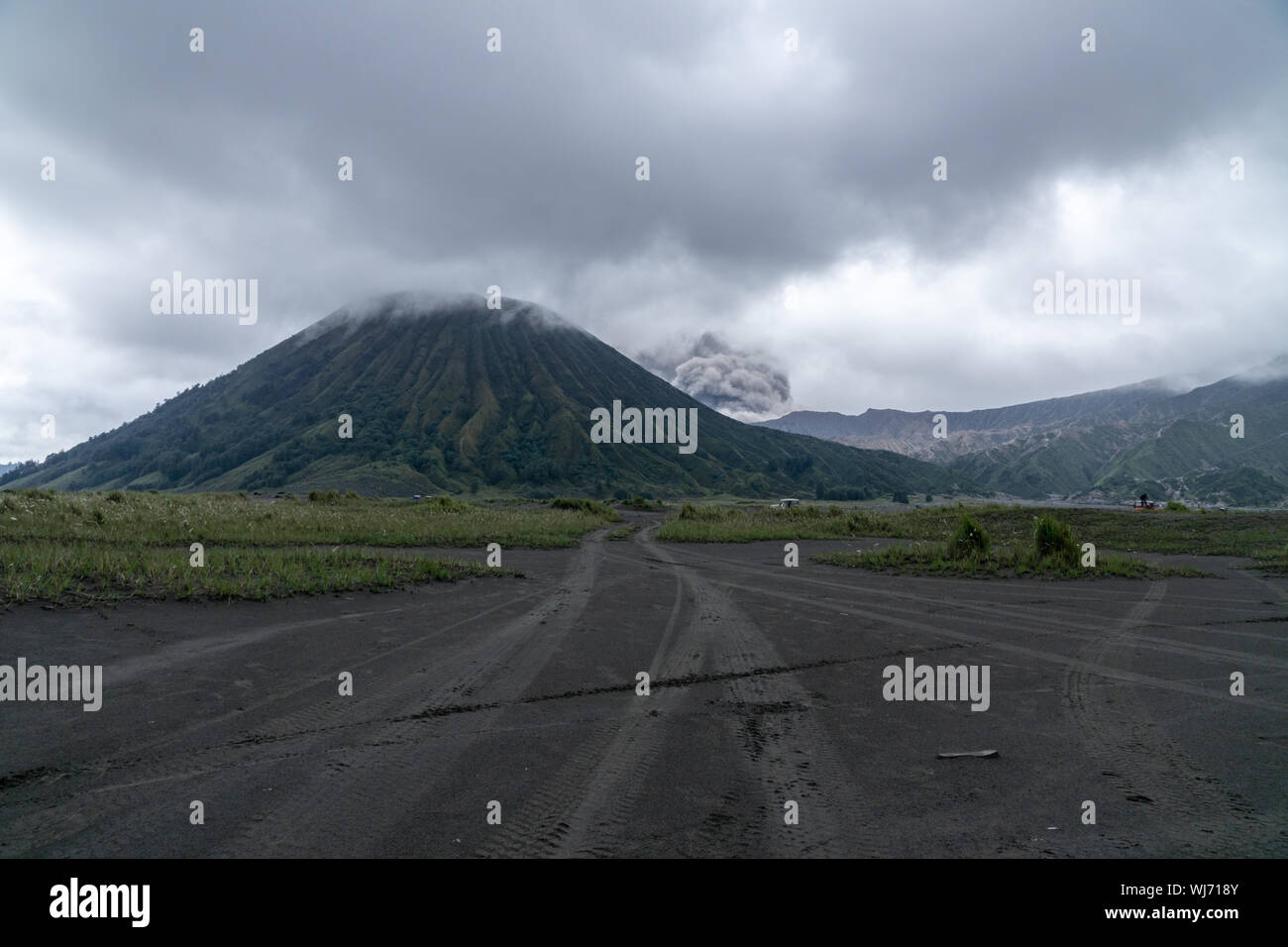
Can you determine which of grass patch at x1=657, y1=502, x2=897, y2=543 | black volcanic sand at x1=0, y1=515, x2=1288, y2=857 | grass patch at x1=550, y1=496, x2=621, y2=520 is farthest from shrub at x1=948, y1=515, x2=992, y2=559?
grass patch at x1=550, y1=496, x2=621, y2=520

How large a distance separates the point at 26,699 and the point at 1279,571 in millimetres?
30497

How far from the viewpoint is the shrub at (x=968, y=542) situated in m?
22.9

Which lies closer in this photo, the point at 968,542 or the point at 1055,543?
the point at 1055,543

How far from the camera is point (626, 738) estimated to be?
249 inches

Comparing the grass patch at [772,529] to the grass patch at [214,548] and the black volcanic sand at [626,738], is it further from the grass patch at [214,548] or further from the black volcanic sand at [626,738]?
the black volcanic sand at [626,738]

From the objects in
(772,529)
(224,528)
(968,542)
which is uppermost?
(224,528)

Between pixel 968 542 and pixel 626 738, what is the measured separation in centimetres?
2102

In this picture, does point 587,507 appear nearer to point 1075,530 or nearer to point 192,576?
point 1075,530

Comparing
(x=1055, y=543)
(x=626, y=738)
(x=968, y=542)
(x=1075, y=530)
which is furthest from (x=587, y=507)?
(x=626, y=738)

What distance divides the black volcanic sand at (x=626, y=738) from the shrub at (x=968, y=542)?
396 inches

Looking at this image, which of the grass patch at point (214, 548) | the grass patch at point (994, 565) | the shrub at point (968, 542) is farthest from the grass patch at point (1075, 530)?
the grass patch at point (214, 548)

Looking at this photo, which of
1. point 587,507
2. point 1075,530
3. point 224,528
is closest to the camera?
point 224,528

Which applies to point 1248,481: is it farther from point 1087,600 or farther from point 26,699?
point 26,699
